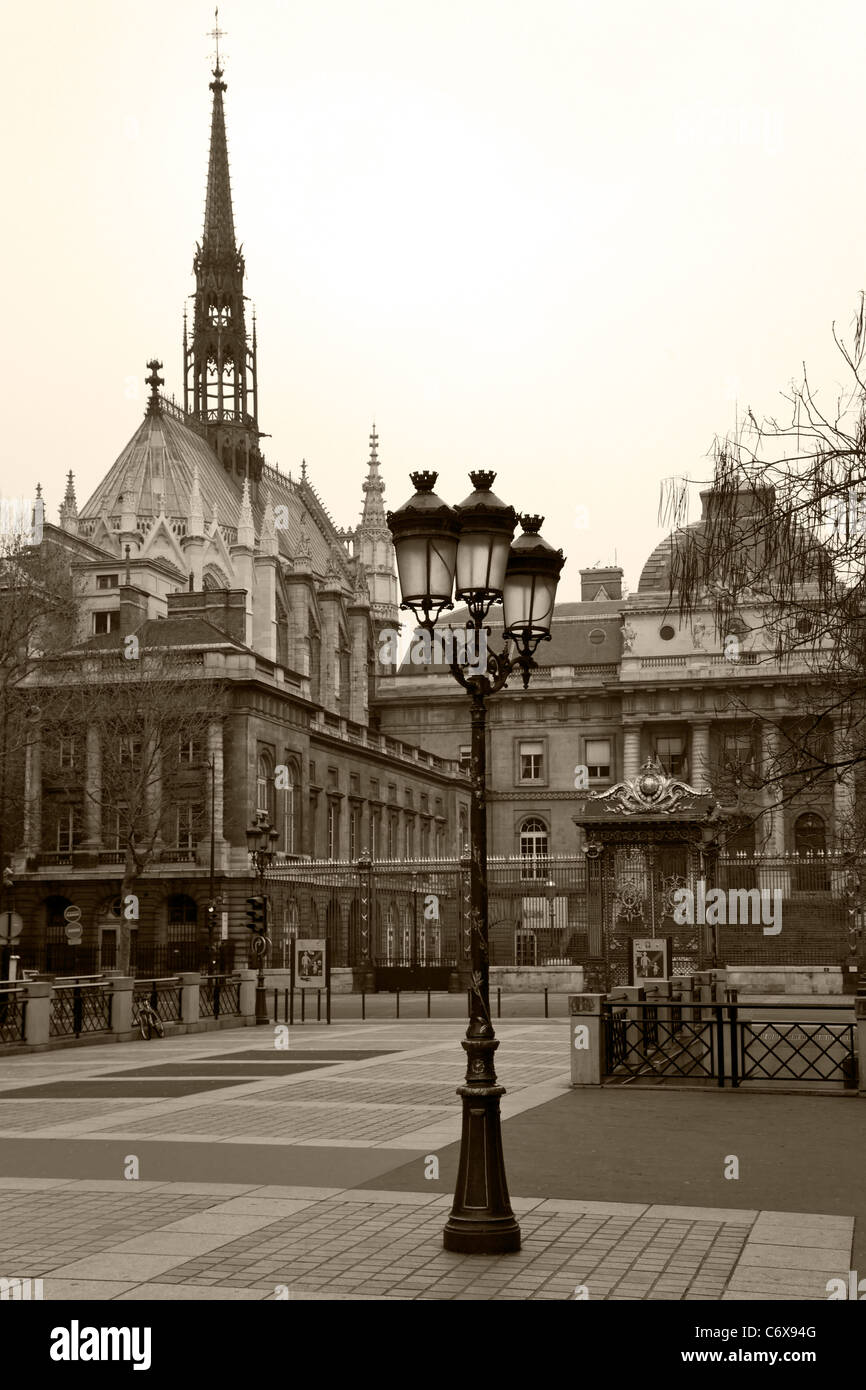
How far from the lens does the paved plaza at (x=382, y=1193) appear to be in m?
8.16

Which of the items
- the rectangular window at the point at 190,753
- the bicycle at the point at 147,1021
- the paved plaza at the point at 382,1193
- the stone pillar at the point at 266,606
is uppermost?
the stone pillar at the point at 266,606

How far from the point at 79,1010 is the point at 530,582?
1899 cm

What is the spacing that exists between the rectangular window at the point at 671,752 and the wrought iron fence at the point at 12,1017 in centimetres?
5382

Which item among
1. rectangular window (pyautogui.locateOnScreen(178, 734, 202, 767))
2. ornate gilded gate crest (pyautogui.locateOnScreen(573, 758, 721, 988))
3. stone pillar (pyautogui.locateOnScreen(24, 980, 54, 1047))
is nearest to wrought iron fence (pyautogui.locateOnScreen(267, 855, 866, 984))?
ornate gilded gate crest (pyautogui.locateOnScreen(573, 758, 721, 988))

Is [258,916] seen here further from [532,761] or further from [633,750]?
[532,761]


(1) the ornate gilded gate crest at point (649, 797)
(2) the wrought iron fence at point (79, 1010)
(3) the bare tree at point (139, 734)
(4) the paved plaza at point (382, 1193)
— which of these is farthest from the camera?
(3) the bare tree at point (139, 734)

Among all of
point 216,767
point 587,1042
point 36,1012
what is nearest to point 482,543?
point 587,1042

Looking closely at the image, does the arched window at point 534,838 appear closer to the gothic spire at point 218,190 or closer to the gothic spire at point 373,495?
the gothic spire at point 373,495

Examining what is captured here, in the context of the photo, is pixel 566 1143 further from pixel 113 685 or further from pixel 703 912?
pixel 113 685

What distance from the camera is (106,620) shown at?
6462cm

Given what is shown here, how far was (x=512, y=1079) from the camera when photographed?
18.3m

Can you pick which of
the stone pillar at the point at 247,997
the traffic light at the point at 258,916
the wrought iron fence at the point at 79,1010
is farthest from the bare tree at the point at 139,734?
the wrought iron fence at the point at 79,1010

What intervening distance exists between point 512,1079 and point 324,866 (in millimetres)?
30663
